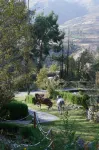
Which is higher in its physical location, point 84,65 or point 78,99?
point 78,99

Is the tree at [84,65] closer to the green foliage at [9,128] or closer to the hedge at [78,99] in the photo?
the hedge at [78,99]

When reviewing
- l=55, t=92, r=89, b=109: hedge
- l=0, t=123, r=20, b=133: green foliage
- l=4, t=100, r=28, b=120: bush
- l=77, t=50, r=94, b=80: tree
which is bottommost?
l=77, t=50, r=94, b=80: tree

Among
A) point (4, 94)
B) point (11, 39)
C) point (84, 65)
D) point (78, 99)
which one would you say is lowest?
point (84, 65)

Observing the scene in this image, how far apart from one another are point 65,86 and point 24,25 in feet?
123

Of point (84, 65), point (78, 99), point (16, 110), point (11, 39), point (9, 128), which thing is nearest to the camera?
point (11, 39)

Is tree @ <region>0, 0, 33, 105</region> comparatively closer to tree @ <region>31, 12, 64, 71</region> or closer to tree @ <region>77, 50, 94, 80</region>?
tree @ <region>77, 50, 94, 80</region>

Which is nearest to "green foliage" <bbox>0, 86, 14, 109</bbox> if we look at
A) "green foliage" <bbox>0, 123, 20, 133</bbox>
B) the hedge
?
"green foliage" <bbox>0, 123, 20, 133</bbox>

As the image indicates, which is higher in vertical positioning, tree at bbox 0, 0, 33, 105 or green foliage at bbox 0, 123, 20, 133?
tree at bbox 0, 0, 33, 105

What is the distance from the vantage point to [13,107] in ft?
66.2

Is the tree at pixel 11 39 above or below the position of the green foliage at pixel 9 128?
above

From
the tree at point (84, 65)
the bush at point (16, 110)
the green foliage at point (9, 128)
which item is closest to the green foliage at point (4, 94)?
the green foliage at point (9, 128)

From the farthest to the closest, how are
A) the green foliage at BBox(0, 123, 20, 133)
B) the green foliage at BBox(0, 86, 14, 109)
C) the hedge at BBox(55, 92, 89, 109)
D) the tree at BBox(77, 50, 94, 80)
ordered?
the tree at BBox(77, 50, 94, 80), the hedge at BBox(55, 92, 89, 109), the green foliage at BBox(0, 123, 20, 133), the green foliage at BBox(0, 86, 14, 109)

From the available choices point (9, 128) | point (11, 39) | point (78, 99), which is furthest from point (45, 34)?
point (11, 39)

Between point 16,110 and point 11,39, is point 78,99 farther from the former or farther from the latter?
point 11,39
